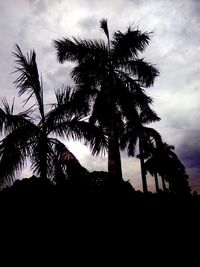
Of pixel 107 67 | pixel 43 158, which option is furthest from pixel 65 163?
pixel 107 67

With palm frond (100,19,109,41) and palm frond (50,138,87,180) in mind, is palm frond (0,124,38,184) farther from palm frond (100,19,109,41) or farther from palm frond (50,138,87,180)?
palm frond (100,19,109,41)

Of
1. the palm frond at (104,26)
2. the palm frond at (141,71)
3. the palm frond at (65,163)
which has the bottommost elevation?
the palm frond at (65,163)

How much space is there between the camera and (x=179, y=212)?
5863mm

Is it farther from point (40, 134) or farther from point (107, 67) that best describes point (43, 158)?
point (107, 67)

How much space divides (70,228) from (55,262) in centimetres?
62

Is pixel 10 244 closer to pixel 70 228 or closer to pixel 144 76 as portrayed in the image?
pixel 70 228

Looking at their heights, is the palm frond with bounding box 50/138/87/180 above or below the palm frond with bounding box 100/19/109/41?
below

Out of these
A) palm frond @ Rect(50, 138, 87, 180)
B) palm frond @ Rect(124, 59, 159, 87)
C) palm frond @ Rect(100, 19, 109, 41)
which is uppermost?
palm frond @ Rect(100, 19, 109, 41)

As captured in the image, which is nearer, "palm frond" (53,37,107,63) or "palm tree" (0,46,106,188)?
"palm tree" (0,46,106,188)

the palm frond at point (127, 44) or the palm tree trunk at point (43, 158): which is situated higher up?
the palm frond at point (127, 44)

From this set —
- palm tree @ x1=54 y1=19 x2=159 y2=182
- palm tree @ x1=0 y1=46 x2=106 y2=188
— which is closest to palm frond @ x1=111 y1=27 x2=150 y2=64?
palm tree @ x1=54 y1=19 x2=159 y2=182

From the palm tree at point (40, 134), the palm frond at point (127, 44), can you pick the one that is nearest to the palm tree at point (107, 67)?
the palm frond at point (127, 44)

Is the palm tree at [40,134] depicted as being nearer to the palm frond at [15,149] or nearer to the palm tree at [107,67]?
the palm frond at [15,149]

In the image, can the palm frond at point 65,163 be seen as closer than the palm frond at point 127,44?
Yes
